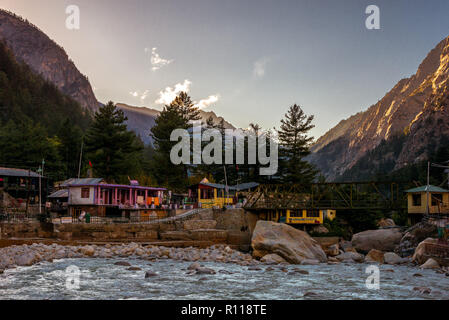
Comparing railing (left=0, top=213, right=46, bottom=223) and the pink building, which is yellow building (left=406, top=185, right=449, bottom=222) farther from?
railing (left=0, top=213, right=46, bottom=223)

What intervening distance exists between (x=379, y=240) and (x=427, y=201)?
21.8ft

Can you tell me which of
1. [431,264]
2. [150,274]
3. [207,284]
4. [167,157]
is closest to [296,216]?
[431,264]

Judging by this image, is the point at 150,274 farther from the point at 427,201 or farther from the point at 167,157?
the point at 167,157

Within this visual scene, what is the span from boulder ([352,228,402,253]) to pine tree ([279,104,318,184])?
19.9m

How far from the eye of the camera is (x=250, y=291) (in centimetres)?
1678

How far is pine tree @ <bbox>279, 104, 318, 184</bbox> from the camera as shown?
186 ft

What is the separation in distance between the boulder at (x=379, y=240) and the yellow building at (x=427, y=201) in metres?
4.11

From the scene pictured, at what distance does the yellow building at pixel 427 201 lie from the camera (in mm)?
36469

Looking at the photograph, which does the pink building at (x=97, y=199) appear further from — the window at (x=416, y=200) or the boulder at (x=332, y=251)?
the window at (x=416, y=200)

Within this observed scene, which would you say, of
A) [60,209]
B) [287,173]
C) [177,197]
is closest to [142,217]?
Result: [60,209]

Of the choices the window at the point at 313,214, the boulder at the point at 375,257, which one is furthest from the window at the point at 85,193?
the boulder at the point at 375,257

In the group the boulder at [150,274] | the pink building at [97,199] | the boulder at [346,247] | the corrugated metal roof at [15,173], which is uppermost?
the corrugated metal roof at [15,173]

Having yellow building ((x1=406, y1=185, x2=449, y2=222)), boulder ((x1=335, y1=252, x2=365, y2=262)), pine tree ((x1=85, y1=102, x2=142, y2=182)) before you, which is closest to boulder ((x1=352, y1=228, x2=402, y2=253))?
yellow building ((x1=406, y1=185, x2=449, y2=222))
